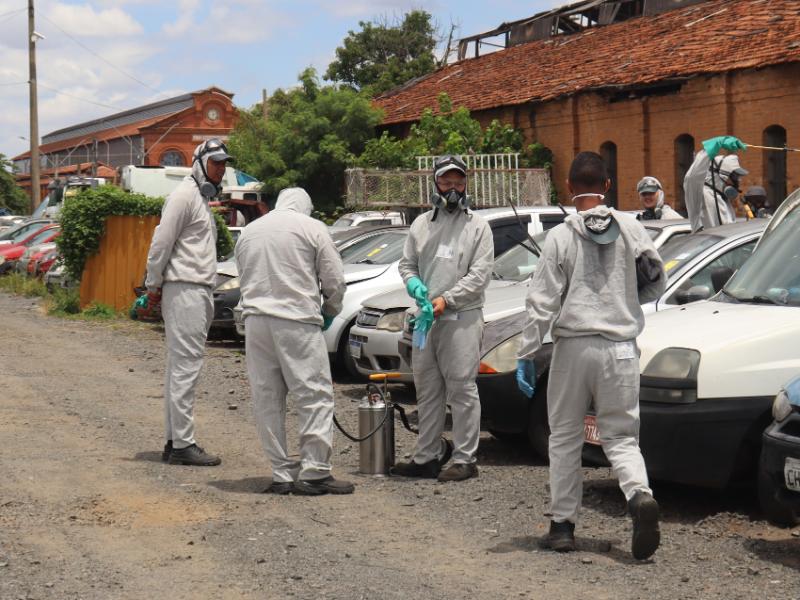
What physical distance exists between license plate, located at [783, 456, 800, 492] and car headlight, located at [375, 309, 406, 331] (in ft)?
19.3

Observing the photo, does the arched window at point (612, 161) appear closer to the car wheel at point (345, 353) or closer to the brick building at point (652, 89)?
the brick building at point (652, 89)

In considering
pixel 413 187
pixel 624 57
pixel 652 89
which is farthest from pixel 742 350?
pixel 624 57

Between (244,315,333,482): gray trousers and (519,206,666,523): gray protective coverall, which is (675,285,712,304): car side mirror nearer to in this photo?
(519,206,666,523): gray protective coverall

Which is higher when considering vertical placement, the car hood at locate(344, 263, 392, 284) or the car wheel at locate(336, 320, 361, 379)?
the car hood at locate(344, 263, 392, 284)

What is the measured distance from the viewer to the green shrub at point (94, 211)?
2075 centimetres

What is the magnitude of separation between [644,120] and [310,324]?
21.6 metres

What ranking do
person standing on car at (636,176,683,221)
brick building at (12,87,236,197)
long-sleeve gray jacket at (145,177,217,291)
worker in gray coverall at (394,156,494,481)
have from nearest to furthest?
worker in gray coverall at (394,156,494,481) → long-sleeve gray jacket at (145,177,217,291) → person standing on car at (636,176,683,221) → brick building at (12,87,236,197)

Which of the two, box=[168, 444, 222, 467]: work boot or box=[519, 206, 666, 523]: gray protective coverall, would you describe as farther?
box=[168, 444, 222, 467]: work boot

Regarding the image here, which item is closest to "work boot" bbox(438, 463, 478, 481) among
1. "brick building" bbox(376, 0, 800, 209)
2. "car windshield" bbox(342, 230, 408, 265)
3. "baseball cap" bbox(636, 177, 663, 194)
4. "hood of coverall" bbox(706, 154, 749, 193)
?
"baseball cap" bbox(636, 177, 663, 194)

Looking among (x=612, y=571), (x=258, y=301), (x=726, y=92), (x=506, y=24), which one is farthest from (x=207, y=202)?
(x=506, y=24)

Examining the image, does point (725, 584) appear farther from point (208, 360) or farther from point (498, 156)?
point (498, 156)

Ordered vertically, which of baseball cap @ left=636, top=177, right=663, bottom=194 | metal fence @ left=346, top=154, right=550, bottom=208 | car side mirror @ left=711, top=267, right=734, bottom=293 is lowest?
car side mirror @ left=711, top=267, right=734, bottom=293

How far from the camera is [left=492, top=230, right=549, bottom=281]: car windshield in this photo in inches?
456

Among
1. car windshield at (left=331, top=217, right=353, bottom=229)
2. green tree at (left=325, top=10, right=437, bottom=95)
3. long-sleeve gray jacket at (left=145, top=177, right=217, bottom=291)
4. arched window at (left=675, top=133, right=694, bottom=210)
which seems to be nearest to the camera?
long-sleeve gray jacket at (left=145, top=177, right=217, bottom=291)
